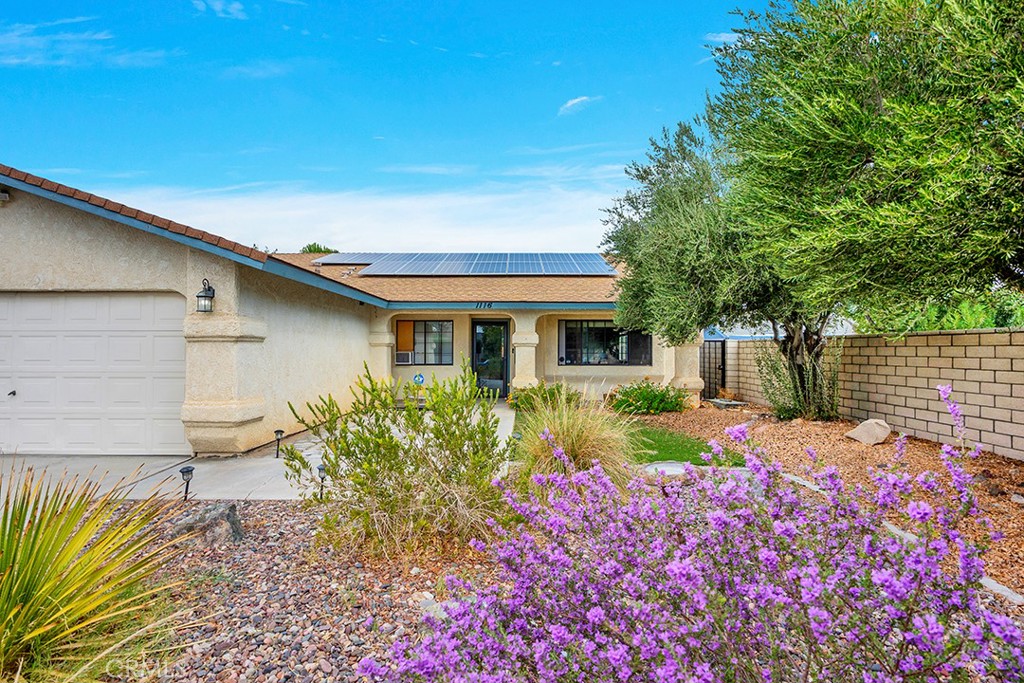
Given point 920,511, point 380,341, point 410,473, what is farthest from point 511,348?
point 920,511

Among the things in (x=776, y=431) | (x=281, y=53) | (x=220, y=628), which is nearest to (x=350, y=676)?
(x=220, y=628)

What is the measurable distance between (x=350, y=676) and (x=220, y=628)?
959mm

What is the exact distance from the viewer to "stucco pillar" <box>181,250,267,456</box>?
742cm

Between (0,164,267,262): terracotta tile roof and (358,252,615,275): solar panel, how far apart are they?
9.14 metres

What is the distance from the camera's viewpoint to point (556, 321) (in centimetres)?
1535

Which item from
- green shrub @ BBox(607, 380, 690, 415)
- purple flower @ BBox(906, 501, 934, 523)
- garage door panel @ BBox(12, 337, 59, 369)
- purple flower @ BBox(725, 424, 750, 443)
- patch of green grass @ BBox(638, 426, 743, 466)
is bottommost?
patch of green grass @ BBox(638, 426, 743, 466)

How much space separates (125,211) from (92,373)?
8.10ft

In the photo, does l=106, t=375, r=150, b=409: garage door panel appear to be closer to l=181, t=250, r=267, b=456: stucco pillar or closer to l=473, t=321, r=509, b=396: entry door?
l=181, t=250, r=267, b=456: stucco pillar

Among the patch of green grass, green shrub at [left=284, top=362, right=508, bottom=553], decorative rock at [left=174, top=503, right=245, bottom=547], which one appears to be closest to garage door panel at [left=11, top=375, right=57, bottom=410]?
decorative rock at [left=174, top=503, right=245, bottom=547]

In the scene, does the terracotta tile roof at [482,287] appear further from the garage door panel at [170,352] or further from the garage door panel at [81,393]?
the garage door panel at [81,393]

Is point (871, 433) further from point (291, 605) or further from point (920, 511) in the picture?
point (291, 605)

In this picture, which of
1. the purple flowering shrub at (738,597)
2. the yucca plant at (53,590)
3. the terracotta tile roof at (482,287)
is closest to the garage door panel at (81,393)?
the terracotta tile roof at (482,287)

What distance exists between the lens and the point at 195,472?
6.82m

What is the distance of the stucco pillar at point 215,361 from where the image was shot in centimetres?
742
